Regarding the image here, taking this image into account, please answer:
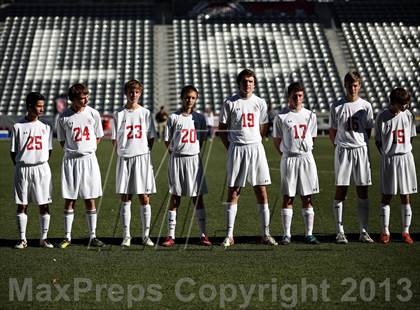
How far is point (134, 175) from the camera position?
9086 mm

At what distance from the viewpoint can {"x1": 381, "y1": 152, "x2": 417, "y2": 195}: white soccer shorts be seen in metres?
9.27

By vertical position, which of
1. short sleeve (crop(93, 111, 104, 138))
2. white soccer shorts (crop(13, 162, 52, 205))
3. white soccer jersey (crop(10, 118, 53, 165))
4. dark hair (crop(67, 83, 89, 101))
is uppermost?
dark hair (crop(67, 83, 89, 101))

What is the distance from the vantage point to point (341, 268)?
7.63m

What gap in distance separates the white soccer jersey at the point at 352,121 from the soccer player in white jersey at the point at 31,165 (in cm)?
345

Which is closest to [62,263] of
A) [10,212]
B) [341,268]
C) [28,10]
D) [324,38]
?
[341,268]

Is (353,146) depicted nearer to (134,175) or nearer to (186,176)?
(186,176)

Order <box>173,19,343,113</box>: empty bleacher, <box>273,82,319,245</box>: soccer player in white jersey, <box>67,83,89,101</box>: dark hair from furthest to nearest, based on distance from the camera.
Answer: <box>173,19,343,113</box>: empty bleacher
<box>273,82,319,245</box>: soccer player in white jersey
<box>67,83,89,101</box>: dark hair

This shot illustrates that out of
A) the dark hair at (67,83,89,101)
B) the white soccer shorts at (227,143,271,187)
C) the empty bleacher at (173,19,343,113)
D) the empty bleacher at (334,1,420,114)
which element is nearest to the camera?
the dark hair at (67,83,89,101)

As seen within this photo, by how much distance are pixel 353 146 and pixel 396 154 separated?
0.54 metres

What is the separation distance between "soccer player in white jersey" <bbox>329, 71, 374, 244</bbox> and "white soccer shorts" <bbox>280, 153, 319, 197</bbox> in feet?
1.07

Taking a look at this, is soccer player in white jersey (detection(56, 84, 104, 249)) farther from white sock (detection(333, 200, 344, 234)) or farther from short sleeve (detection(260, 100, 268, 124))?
white sock (detection(333, 200, 344, 234))

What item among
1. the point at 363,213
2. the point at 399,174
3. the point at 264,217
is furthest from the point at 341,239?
the point at 399,174

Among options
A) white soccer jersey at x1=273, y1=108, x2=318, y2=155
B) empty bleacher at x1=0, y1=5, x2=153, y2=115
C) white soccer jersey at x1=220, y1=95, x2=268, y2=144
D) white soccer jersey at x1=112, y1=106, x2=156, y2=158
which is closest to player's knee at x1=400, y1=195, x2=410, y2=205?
white soccer jersey at x1=273, y1=108, x2=318, y2=155

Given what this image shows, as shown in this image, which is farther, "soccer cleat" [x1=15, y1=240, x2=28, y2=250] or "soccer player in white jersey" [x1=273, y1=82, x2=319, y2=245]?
"soccer player in white jersey" [x1=273, y1=82, x2=319, y2=245]
